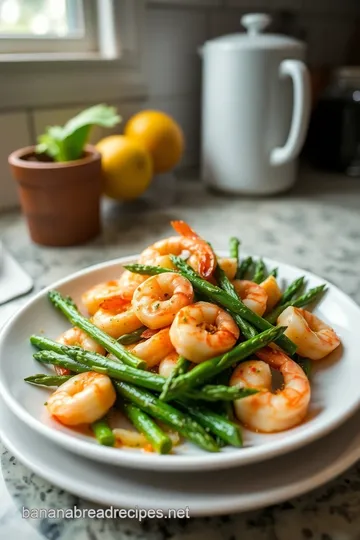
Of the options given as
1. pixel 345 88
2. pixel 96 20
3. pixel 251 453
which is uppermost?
pixel 96 20

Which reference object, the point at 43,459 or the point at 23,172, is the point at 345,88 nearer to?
the point at 23,172

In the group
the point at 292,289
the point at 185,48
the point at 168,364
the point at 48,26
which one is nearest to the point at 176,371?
the point at 168,364

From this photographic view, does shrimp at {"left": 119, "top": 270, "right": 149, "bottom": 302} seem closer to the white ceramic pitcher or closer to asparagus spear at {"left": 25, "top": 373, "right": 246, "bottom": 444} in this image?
asparagus spear at {"left": 25, "top": 373, "right": 246, "bottom": 444}

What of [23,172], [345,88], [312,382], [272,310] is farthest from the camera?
[345,88]

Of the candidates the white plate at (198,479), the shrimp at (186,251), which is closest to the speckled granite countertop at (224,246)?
the white plate at (198,479)

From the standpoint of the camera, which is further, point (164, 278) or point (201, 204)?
point (201, 204)

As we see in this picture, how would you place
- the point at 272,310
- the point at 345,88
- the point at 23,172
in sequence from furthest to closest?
the point at 345,88
the point at 23,172
the point at 272,310

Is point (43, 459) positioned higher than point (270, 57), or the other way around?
point (270, 57)

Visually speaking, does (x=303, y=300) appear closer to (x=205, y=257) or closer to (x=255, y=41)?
(x=205, y=257)

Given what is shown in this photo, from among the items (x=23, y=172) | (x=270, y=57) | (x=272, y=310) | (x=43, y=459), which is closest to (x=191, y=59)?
(x=270, y=57)
